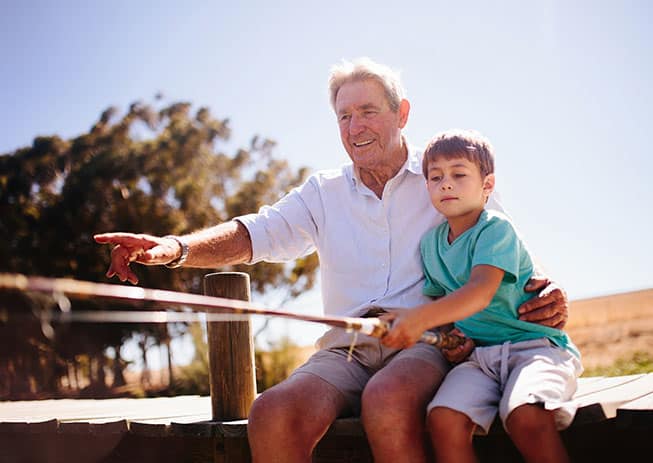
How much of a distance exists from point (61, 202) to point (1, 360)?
12.7ft

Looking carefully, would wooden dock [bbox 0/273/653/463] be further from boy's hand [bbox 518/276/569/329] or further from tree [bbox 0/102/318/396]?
tree [bbox 0/102/318/396]

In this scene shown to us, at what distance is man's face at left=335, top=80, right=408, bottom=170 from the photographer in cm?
320

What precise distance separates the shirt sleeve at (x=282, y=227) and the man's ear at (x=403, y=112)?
17.9 inches

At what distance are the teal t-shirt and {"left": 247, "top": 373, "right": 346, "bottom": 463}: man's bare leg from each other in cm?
54

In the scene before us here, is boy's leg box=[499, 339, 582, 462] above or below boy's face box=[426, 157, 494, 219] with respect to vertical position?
below

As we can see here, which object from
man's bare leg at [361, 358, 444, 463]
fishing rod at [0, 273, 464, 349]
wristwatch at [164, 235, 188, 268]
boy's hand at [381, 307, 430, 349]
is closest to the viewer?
fishing rod at [0, 273, 464, 349]

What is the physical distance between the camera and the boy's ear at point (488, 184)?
268cm

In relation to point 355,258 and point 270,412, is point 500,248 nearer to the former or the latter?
point 355,258

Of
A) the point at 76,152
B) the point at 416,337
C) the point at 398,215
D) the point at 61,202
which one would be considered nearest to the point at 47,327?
the point at 416,337

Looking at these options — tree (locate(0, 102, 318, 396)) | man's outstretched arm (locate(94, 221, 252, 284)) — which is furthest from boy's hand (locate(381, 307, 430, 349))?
tree (locate(0, 102, 318, 396))

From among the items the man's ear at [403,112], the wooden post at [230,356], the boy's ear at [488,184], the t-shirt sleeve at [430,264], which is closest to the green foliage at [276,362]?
the wooden post at [230,356]

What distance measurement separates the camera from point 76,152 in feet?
63.1

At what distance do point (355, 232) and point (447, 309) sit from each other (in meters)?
0.99

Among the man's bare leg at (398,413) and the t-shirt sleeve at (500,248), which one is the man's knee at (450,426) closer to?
the man's bare leg at (398,413)
